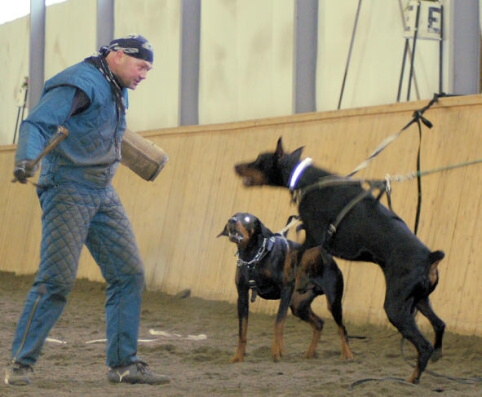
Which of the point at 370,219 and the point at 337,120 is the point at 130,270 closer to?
the point at 370,219

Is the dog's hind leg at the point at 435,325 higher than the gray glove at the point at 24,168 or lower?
lower

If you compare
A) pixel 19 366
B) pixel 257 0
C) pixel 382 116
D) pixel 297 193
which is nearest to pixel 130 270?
pixel 19 366

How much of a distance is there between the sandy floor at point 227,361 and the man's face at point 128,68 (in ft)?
5.26

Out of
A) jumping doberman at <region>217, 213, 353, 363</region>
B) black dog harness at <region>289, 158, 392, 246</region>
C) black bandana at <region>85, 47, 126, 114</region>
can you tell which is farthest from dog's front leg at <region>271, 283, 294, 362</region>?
black bandana at <region>85, 47, 126, 114</region>

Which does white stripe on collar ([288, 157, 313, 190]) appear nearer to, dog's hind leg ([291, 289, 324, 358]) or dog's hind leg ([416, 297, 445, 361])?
dog's hind leg ([416, 297, 445, 361])

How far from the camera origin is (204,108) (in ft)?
38.0

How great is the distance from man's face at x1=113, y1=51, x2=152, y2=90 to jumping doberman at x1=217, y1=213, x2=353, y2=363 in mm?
1569

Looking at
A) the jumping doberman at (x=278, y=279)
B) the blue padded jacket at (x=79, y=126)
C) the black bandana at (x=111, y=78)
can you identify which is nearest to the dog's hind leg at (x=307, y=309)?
the jumping doberman at (x=278, y=279)

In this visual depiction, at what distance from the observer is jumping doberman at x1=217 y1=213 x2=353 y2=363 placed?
562cm

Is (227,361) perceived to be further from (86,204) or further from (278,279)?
(86,204)

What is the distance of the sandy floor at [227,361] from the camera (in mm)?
4504

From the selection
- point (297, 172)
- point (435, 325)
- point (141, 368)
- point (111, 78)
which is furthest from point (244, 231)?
point (111, 78)

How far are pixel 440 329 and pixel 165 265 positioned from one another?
4.93 meters

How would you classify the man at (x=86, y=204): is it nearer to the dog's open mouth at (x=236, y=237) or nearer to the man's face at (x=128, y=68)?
the man's face at (x=128, y=68)
